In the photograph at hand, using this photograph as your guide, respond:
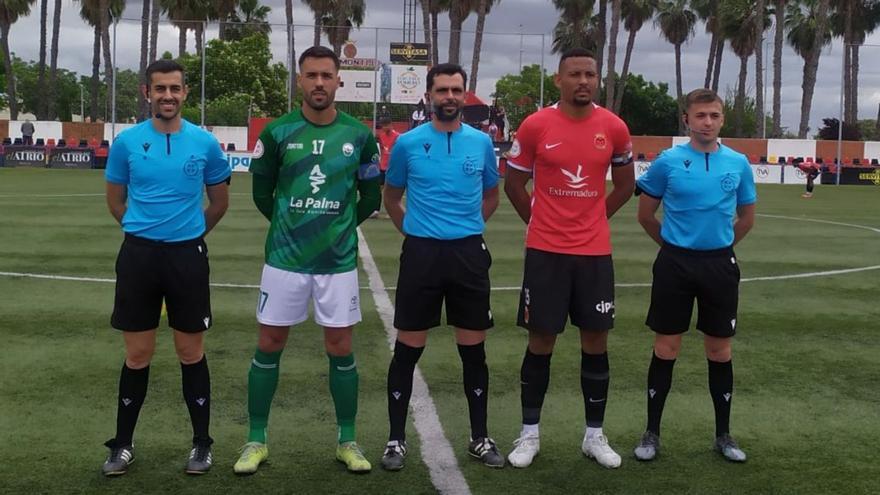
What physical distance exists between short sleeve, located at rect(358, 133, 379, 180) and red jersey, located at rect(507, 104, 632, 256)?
803 millimetres

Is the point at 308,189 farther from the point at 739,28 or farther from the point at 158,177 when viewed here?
the point at 739,28

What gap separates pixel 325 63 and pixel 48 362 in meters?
3.60

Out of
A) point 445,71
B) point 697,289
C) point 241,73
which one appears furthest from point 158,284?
point 241,73

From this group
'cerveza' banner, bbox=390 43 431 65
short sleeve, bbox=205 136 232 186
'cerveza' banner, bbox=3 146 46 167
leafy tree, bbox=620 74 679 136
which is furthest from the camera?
leafy tree, bbox=620 74 679 136

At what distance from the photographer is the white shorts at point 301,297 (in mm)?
4773

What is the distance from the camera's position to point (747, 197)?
5332mm

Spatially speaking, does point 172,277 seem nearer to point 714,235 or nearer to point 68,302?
point 714,235

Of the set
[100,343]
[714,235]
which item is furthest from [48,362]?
[714,235]

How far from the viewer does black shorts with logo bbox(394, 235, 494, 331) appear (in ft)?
16.2

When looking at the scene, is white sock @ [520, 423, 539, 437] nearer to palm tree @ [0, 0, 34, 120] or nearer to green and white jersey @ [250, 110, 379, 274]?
green and white jersey @ [250, 110, 379, 274]

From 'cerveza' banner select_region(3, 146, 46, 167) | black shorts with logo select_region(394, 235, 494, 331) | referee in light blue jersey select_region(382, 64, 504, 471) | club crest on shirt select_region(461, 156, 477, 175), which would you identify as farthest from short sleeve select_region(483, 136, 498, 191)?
'cerveza' banner select_region(3, 146, 46, 167)

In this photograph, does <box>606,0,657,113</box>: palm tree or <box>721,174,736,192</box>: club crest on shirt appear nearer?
<box>721,174,736,192</box>: club crest on shirt

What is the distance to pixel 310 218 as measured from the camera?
475cm

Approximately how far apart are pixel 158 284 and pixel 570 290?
2.17 m
